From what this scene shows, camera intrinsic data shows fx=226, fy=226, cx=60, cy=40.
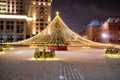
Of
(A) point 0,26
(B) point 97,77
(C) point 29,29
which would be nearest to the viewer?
(B) point 97,77

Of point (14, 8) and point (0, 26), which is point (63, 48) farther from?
point (14, 8)

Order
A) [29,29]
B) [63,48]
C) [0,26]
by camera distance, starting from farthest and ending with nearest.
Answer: [29,29]
[0,26]
[63,48]

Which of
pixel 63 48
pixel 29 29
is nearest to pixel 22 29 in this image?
pixel 29 29

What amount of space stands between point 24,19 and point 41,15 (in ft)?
63.7

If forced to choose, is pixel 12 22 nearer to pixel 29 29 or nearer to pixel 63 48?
pixel 29 29

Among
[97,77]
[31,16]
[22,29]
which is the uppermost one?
[31,16]

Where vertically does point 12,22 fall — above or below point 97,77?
above

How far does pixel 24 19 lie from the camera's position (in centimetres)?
10600

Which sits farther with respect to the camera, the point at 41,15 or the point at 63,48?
the point at 41,15

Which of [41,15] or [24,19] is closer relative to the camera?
[24,19]

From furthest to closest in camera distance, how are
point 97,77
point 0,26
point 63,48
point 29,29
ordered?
point 29,29 → point 0,26 → point 63,48 → point 97,77

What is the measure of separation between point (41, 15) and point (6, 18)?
949 inches

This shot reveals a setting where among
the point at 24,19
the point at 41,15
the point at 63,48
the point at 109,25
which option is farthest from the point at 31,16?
the point at 63,48

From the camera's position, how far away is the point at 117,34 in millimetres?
106688
